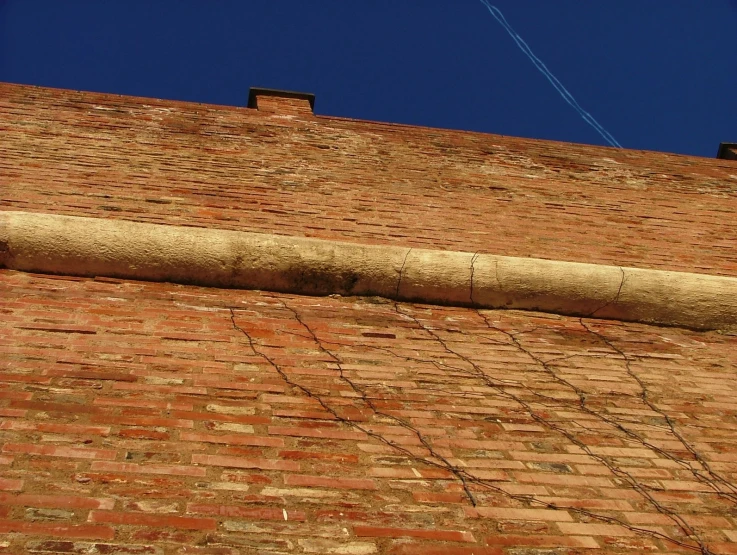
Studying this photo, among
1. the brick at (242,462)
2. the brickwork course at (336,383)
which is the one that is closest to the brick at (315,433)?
the brickwork course at (336,383)

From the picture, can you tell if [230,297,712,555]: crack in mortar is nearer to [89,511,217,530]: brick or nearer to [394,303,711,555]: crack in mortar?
[394,303,711,555]: crack in mortar

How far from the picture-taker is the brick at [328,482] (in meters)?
2.56

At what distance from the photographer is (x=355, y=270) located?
13.6ft

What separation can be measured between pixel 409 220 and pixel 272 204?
876 millimetres

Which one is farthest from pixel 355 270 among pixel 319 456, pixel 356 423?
pixel 319 456

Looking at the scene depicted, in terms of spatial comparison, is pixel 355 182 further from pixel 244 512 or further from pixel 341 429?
pixel 244 512

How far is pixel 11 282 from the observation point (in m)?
3.75

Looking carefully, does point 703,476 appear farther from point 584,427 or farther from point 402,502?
point 402,502

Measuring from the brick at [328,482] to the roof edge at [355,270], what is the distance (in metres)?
1.64

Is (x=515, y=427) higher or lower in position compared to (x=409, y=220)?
lower

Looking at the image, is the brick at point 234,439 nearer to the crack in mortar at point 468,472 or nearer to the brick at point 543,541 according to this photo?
the crack in mortar at point 468,472

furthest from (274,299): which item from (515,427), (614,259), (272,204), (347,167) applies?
(614,259)

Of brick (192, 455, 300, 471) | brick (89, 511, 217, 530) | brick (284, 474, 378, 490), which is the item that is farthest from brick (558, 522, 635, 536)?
brick (89, 511, 217, 530)

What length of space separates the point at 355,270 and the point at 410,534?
195 cm
